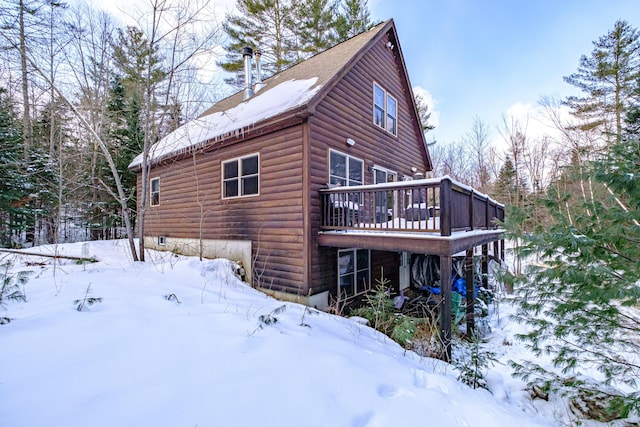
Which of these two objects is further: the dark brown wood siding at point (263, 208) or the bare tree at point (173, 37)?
the bare tree at point (173, 37)

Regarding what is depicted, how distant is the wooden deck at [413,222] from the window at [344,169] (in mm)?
915

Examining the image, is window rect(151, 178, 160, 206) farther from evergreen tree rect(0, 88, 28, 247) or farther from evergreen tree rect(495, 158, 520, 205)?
evergreen tree rect(495, 158, 520, 205)

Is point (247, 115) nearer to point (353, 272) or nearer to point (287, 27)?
point (353, 272)

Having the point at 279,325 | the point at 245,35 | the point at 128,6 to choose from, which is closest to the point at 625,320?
the point at 279,325

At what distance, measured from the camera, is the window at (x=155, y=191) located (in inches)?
407

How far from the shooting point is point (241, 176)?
7473mm

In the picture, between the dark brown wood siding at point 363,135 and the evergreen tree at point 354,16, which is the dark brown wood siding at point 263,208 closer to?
the dark brown wood siding at point 363,135

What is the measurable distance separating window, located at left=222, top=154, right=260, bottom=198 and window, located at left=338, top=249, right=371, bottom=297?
110 inches

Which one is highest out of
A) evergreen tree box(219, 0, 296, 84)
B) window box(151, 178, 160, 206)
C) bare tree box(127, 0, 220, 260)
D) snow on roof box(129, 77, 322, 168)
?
evergreen tree box(219, 0, 296, 84)

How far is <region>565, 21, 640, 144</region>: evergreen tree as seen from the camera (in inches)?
542

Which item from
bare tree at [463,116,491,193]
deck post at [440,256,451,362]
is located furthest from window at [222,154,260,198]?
bare tree at [463,116,491,193]

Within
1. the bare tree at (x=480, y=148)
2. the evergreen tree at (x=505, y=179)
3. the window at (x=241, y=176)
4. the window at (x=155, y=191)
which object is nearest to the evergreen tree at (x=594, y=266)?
the window at (x=241, y=176)

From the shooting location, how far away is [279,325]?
3.62 meters

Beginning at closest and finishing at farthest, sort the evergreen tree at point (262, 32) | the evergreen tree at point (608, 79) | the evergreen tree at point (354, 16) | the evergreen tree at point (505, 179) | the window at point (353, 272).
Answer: the window at point (353, 272) → the evergreen tree at point (608, 79) → the evergreen tree at point (262, 32) → the evergreen tree at point (354, 16) → the evergreen tree at point (505, 179)
